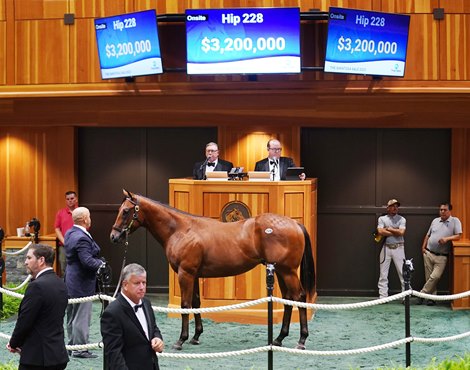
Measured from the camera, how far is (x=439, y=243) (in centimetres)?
1459

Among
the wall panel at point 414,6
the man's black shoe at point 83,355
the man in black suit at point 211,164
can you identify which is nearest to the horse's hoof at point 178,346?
the man's black shoe at point 83,355

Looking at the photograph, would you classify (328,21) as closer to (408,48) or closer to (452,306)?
(408,48)

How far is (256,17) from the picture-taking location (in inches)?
523

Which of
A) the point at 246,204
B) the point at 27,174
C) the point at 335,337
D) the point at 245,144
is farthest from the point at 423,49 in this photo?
the point at 27,174

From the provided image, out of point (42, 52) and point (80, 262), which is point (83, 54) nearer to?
point (42, 52)

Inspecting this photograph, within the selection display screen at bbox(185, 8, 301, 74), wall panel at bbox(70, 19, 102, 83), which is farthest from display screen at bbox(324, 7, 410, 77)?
wall panel at bbox(70, 19, 102, 83)

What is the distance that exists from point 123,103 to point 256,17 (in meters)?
2.77

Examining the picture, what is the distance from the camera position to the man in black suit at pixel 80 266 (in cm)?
1036

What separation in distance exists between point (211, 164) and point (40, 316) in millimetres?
6491

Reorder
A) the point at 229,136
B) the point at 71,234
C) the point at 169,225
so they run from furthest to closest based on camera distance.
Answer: the point at 229,136 < the point at 169,225 < the point at 71,234

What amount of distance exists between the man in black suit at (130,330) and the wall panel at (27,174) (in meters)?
9.65

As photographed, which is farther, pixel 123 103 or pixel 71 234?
pixel 123 103

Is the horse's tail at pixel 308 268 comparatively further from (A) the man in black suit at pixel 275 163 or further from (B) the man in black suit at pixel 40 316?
(B) the man in black suit at pixel 40 316

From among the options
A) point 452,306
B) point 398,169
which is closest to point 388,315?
point 452,306
